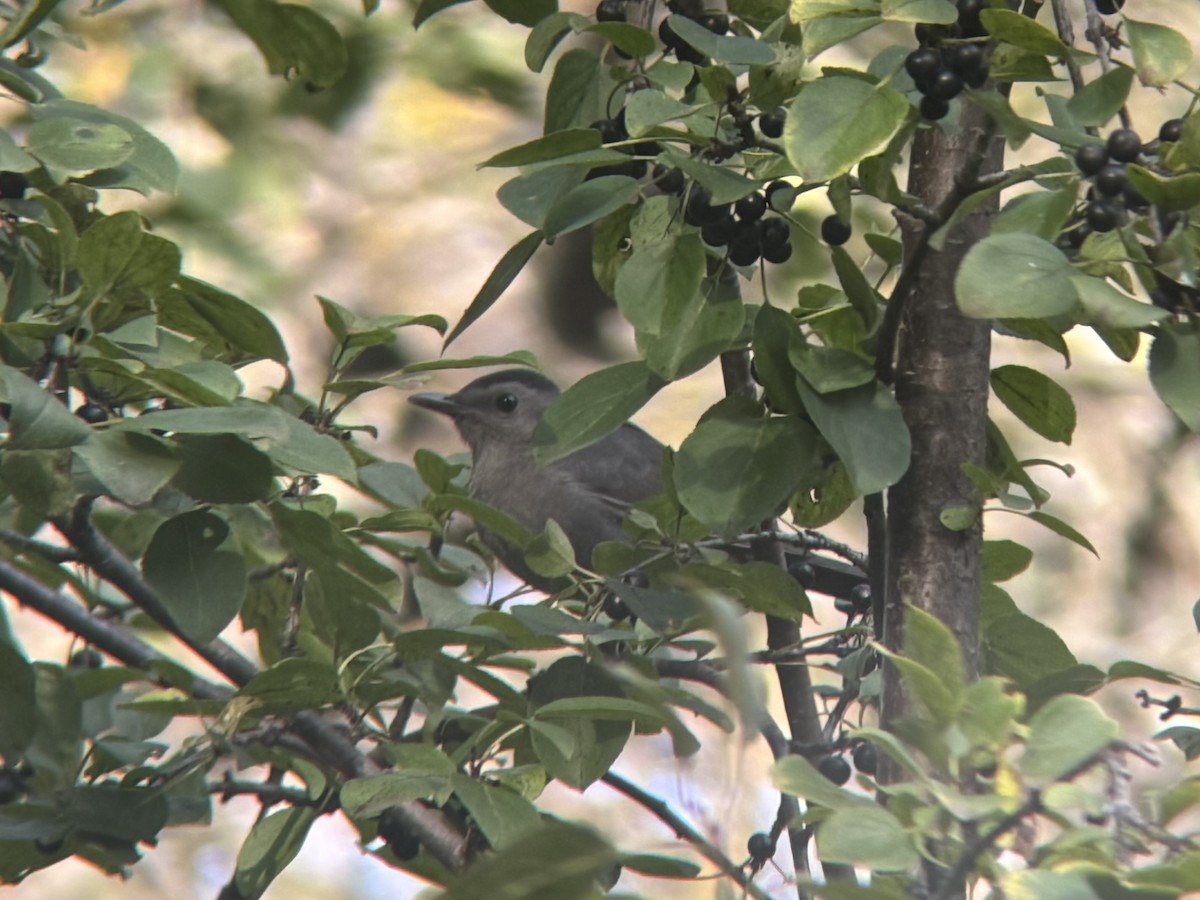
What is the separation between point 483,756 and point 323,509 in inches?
18.0

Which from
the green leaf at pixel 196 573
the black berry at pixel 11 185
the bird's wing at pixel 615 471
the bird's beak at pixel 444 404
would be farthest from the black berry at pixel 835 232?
the bird's beak at pixel 444 404

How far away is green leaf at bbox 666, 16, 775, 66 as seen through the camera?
1505 millimetres

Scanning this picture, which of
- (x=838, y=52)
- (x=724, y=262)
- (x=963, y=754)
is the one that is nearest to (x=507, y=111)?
(x=838, y=52)

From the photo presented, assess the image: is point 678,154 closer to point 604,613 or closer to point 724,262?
point 724,262

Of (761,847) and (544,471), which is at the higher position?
(544,471)

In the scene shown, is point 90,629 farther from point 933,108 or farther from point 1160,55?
point 1160,55

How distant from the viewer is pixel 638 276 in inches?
62.8

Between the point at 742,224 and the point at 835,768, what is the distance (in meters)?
0.78

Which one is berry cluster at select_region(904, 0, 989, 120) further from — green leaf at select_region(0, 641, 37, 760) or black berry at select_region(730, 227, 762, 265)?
green leaf at select_region(0, 641, 37, 760)

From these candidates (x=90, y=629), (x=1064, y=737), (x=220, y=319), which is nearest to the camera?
(x=1064, y=737)

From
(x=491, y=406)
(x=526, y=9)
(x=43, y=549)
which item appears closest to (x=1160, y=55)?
(x=526, y=9)

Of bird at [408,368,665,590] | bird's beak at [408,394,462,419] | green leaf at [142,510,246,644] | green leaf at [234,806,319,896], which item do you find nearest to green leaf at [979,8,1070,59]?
green leaf at [142,510,246,644]

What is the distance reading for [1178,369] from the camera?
136 centimetres

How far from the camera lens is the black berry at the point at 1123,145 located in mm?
1353
